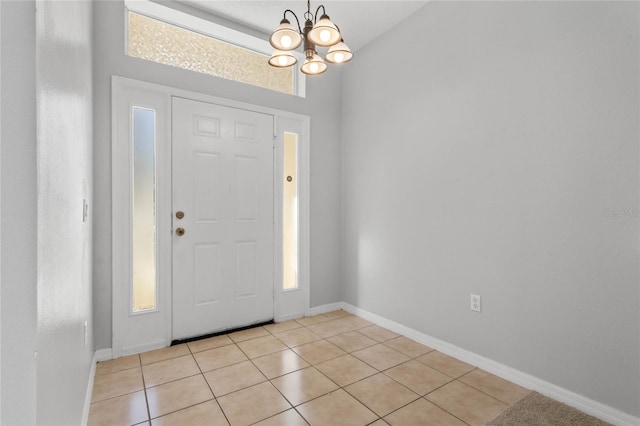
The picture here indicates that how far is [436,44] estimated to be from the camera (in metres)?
2.65

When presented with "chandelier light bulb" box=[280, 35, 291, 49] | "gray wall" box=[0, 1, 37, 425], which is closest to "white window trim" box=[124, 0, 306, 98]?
"chandelier light bulb" box=[280, 35, 291, 49]

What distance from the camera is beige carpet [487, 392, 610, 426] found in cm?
169

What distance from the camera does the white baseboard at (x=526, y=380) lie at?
1688 millimetres

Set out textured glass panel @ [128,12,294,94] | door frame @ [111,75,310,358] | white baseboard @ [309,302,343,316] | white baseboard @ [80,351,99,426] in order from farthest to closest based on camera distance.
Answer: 1. white baseboard @ [309,302,343,316]
2. textured glass panel @ [128,12,294,94]
3. door frame @ [111,75,310,358]
4. white baseboard @ [80,351,99,426]

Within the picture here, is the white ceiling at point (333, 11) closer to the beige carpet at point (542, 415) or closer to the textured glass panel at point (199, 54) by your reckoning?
the textured glass panel at point (199, 54)

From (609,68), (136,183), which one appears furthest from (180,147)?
(609,68)

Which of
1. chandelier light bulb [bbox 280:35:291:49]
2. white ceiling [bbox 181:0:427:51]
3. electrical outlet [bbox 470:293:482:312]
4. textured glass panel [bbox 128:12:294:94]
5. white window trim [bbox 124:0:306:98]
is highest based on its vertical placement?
white ceiling [bbox 181:0:427:51]

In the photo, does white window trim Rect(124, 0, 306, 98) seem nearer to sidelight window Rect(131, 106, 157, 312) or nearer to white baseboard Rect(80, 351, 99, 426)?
sidelight window Rect(131, 106, 157, 312)

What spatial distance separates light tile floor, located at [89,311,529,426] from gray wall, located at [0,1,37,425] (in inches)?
50.2

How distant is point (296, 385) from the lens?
2.06 meters

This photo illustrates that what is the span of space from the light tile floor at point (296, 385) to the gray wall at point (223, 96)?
25.6 inches

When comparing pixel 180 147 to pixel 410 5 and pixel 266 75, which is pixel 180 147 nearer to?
pixel 266 75

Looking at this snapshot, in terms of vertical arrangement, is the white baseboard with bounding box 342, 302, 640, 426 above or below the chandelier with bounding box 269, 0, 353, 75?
below

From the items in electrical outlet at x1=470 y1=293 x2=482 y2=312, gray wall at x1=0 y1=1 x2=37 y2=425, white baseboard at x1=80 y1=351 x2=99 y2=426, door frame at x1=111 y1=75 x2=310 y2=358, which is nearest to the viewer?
gray wall at x1=0 y1=1 x2=37 y2=425
